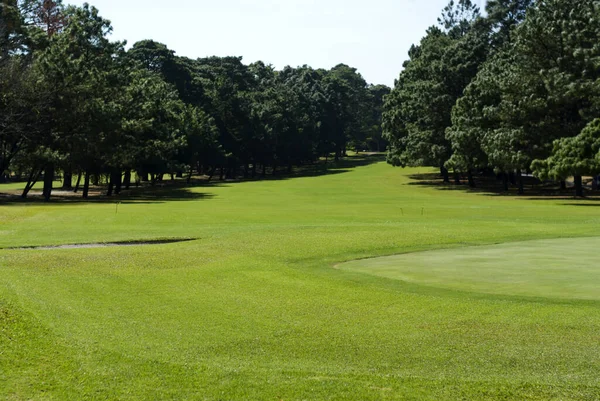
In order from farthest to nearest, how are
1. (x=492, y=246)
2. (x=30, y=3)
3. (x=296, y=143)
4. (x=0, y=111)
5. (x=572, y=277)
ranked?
(x=296, y=143), (x=30, y=3), (x=0, y=111), (x=492, y=246), (x=572, y=277)

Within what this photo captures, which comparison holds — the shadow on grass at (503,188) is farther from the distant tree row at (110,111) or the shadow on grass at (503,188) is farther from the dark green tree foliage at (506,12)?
the distant tree row at (110,111)

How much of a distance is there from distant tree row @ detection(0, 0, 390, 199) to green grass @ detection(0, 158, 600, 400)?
44.9 metres

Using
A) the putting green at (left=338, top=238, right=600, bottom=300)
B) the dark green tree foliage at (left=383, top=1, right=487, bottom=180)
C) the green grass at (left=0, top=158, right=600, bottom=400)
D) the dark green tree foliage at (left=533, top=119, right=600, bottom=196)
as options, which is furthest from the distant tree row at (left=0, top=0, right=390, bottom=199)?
the putting green at (left=338, top=238, right=600, bottom=300)

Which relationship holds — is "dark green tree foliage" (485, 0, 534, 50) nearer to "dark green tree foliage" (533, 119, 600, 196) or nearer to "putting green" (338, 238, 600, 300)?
"dark green tree foliage" (533, 119, 600, 196)

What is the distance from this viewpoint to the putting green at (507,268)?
17406 mm

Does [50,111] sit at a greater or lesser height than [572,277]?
greater

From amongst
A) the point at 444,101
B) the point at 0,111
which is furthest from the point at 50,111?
the point at 444,101

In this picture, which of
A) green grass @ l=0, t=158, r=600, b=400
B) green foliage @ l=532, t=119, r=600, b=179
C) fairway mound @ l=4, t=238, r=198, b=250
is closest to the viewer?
green grass @ l=0, t=158, r=600, b=400

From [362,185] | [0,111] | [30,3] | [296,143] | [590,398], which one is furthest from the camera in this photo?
[296,143]

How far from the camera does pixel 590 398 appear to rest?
9406 millimetres

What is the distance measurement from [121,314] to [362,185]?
8964 cm

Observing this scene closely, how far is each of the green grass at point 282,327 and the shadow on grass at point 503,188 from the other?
148 feet

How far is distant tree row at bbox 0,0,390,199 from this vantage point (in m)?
67.9

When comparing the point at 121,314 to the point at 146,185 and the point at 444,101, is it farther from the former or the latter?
the point at 146,185
